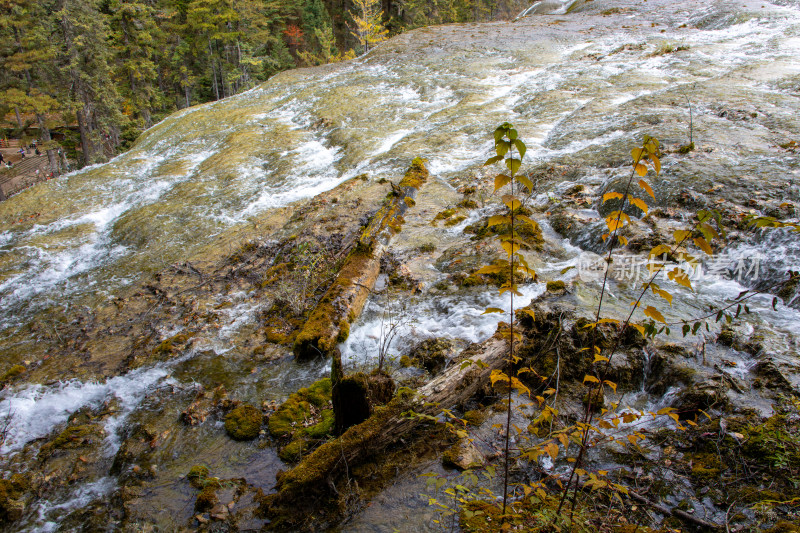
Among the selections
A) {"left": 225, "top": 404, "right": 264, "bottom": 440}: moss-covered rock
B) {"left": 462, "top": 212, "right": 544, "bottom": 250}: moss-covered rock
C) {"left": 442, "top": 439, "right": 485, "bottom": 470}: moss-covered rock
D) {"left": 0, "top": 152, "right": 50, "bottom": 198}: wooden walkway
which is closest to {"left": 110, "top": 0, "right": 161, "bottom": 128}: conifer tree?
{"left": 0, "top": 152, "right": 50, "bottom": 198}: wooden walkway

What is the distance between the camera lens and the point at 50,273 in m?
7.63

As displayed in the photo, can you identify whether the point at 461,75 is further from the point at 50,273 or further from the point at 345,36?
the point at 345,36

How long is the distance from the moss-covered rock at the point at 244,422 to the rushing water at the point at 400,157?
0.99ft

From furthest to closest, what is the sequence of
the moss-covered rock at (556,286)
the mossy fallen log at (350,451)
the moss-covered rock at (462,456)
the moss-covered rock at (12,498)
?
1. the moss-covered rock at (556,286)
2. the moss-covered rock at (12,498)
3. the moss-covered rock at (462,456)
4. the mossy fallen log at (350,451)

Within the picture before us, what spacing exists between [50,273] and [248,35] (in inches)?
1215

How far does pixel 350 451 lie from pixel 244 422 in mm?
1481

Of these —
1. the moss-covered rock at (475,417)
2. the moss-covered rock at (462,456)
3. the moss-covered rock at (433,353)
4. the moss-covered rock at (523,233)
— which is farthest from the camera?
the moss-covered rock at (523,233)

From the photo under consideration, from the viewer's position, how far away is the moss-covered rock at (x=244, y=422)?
12.9 ft

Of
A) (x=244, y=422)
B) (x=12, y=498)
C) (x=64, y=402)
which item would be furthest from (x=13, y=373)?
(x=244, y=422)

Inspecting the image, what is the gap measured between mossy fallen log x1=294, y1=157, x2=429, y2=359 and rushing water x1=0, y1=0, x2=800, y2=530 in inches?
9.4

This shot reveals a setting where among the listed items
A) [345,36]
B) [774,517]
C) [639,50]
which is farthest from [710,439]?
[345,36]

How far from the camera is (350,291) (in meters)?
5.46

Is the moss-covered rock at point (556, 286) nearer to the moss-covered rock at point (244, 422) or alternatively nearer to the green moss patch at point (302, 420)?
the green moss patch at point (302, 420)

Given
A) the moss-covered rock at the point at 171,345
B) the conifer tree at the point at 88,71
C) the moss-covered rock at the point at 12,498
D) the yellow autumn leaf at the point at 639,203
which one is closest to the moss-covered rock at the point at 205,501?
the moss-covered rock at the point at 12,498
